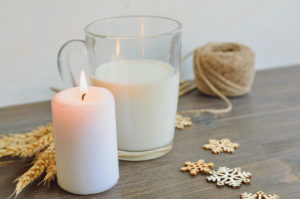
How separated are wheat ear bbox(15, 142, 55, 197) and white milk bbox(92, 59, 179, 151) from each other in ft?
0.41

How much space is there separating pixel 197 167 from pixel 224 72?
342 mm

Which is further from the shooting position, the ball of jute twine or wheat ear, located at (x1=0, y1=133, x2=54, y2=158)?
the ball of jute twine

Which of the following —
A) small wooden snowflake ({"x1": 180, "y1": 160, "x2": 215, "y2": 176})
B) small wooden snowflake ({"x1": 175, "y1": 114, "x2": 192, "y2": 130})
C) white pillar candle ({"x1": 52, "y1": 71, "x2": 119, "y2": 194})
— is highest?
white pillar candle ({"x1": 52, "y1": 71, "x2": 119, "y2": 194})

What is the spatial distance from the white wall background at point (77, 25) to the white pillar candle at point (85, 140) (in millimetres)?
384

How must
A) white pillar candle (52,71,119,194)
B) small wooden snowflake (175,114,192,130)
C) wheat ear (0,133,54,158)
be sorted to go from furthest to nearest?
small wooden snowflake (175,114,192,130)
wheat ear (0,133,54,158)
white pillar candle (52,71,119,194)

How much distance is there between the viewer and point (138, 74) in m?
0.70

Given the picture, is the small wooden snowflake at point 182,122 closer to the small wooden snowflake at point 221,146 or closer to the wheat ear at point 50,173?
→ the small wooden snowflake at point 221,146

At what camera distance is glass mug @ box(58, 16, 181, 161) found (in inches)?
27.1

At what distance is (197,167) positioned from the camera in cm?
71

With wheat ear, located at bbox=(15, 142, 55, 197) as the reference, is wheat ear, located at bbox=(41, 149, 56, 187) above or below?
below

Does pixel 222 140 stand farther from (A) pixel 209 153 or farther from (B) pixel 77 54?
(B) pixel 77 54

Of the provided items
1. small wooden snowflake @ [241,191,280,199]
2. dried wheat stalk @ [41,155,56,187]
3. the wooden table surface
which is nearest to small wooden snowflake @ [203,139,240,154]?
the wooden table surface

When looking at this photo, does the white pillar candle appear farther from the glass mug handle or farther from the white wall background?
the white wall background

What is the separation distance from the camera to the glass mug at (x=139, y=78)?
69cm
